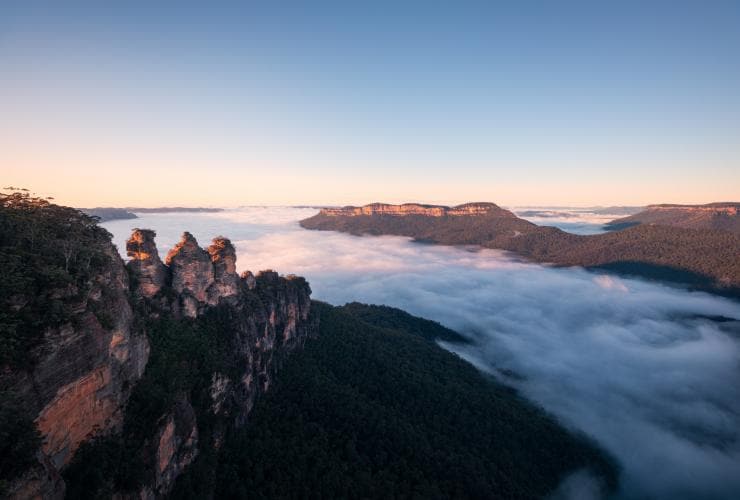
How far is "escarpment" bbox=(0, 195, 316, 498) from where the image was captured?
60.4 ft

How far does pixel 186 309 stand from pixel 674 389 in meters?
138

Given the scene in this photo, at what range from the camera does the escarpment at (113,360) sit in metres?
18.4

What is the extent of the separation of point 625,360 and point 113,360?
514ft

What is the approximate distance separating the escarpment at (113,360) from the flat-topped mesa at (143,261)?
122 mm

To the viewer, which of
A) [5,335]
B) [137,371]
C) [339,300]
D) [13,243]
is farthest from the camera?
[339,300]

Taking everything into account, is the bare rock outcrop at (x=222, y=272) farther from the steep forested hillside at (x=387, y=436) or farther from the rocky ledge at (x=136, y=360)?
the steep forested hillside at (x=387, y=436)

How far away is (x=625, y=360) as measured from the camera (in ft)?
411

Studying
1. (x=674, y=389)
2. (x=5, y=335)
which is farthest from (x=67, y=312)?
(x=674, y=389)

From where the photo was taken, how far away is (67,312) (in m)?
20.9

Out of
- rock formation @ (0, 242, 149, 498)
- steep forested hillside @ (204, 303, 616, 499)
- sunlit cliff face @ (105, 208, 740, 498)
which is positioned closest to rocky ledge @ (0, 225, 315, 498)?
rock formation @ (0, 242, 149, 498)

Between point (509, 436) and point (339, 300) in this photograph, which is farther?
point (339, 300)

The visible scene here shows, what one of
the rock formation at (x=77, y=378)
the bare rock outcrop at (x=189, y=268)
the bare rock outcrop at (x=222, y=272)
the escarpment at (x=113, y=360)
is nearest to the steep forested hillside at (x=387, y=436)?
the escarpment at (x=113, y=360)

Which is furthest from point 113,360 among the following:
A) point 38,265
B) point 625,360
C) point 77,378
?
point 625,360

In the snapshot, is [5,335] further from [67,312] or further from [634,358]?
[634,358]
